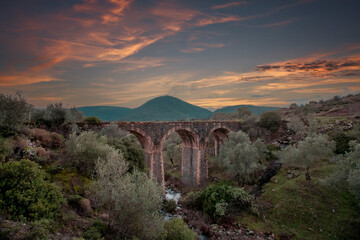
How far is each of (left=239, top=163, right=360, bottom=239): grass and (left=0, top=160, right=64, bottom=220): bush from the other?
591 inches

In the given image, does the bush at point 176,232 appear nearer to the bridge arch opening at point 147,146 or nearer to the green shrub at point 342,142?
the bridge arch opening at point 147,146

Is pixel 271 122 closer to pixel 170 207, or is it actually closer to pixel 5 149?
pixel 170 207

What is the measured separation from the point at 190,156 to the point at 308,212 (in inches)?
623

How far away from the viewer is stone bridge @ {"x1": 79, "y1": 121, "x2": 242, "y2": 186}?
914 inches

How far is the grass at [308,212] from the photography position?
1502cm

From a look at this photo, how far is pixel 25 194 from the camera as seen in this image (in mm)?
8328

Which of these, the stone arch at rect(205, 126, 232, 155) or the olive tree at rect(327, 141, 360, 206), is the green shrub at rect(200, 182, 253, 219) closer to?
the olive tree at rect(327, 141, 360, 206)

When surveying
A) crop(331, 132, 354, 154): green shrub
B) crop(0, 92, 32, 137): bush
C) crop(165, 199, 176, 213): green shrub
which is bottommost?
crop(165, 199, 176, 213): green shrub

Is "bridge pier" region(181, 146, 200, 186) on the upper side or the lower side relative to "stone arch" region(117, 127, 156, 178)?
lower

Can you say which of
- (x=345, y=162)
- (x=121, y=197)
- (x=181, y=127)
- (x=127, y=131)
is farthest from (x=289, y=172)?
(x=121, y=197)

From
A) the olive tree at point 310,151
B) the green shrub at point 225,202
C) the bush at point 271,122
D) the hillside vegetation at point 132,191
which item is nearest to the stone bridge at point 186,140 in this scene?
the hillside vegetation at point 132,191

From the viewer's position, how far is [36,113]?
17.5 meters

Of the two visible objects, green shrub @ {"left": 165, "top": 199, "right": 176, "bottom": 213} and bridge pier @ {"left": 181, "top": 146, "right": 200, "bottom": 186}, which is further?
bridge pier @ {"left": 181, "top": 146, "right": 200, "bottom": 186}

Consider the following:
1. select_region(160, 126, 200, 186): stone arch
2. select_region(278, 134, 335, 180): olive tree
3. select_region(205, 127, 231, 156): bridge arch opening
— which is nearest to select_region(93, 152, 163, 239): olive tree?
select_region(278, 134, 335, 180): olive tree
